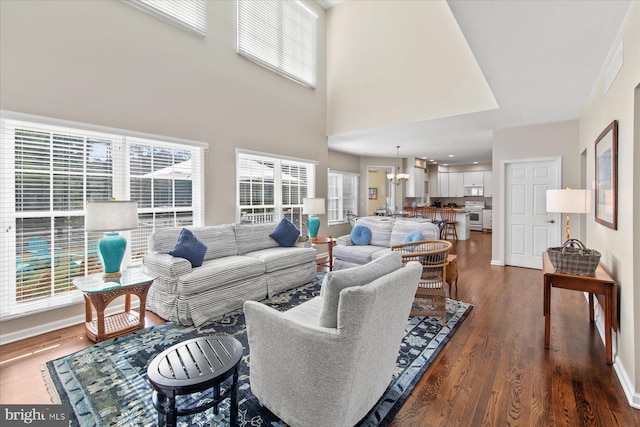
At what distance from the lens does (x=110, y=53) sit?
322 centimetres

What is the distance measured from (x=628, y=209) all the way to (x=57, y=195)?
4853mm

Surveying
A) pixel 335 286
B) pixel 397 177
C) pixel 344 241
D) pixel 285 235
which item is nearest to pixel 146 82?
pixel 285 235

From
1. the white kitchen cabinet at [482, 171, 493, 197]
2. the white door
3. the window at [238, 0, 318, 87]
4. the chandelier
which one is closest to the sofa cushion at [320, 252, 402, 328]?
the window at [238, 0, 318, 87]

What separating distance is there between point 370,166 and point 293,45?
468cm

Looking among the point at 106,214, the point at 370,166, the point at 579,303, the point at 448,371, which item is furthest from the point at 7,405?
the point at 370,166

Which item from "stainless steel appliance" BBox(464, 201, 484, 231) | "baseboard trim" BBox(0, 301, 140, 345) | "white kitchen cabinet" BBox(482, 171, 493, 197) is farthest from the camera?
"white kitchen cabinet" BBox(482, 171, 493, 197)

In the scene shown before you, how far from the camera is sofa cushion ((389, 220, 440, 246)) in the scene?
160 inches

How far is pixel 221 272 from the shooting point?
3.15 m

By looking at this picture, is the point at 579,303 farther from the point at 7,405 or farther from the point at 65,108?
the point at 65,108

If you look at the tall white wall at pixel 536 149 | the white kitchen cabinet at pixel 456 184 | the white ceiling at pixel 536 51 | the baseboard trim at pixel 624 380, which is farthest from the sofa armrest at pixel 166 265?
the white kitchen cabinet at pixel 456 184

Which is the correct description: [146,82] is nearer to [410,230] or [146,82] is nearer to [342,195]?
[410,230]

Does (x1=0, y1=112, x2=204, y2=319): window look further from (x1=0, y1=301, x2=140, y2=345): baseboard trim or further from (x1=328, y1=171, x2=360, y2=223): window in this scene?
(x1=328, y1=171, x2=360, y2=223): window

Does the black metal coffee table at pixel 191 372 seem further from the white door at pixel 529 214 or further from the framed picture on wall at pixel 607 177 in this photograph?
the white door at pixel 529 214

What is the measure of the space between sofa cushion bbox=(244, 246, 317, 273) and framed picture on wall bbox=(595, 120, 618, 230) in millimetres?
3232
